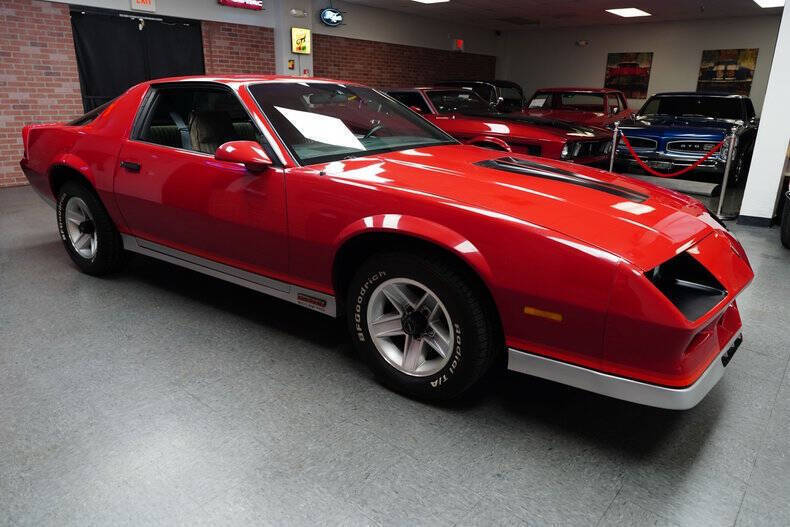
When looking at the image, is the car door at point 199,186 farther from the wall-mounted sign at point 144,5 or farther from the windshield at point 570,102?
the windshield at point 570,102

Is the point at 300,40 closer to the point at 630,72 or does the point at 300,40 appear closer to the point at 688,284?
the point at 630,72

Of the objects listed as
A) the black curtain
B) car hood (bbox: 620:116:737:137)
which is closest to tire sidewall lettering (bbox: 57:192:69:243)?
the black curtain

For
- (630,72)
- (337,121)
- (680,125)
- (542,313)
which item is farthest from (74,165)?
(630,72)

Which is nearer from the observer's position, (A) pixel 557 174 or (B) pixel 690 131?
(A) pixel 557 174

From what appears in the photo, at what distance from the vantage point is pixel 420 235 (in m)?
2.09

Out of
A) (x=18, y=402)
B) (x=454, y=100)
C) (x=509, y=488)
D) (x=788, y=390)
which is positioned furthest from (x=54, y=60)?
(x=788, y=390)

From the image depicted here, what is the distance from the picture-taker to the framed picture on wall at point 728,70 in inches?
544

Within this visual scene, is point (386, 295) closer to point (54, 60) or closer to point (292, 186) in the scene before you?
point (292, 186)

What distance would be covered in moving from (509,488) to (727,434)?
1000 millimetres

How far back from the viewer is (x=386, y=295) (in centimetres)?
231

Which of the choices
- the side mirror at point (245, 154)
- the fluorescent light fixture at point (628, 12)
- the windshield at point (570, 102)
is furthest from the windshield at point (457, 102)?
the fluorescent light fixture at point (628, 12)

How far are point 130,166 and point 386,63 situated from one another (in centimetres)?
1142

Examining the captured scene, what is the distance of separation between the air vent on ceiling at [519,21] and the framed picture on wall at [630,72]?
2.49m

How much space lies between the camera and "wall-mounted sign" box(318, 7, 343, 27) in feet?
38.2
